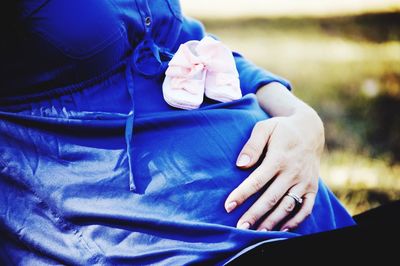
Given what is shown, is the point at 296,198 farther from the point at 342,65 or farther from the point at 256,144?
the point at 342,65

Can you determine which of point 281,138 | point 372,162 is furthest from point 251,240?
point 372,162

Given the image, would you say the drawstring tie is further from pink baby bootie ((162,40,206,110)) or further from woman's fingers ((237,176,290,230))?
woman's fingers ((237,176,290,230))

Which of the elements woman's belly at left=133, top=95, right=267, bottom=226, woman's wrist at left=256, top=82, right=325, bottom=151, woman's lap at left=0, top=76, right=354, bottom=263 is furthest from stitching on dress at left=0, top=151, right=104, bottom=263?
woman's wrist at left=256, top=82, right=325, bottom=151

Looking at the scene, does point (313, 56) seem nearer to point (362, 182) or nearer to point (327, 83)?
point (327, 83)

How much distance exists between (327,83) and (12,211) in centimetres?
312

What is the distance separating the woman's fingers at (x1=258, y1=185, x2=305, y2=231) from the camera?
3.56ft

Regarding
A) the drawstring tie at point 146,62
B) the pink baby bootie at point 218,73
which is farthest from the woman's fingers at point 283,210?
the drawstring tie at point 146,62

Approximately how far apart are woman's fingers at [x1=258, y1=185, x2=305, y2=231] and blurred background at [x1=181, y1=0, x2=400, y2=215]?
124 centimetres

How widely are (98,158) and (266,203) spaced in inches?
14.4

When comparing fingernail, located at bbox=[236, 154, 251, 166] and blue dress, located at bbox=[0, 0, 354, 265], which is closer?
blue dress, located at bbox=[0, 0, 354, 265]

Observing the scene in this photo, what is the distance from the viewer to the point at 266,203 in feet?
3.52

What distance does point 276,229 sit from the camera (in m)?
1.12

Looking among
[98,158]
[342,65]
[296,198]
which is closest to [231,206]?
[296,198]

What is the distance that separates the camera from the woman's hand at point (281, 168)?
3.49 ft
